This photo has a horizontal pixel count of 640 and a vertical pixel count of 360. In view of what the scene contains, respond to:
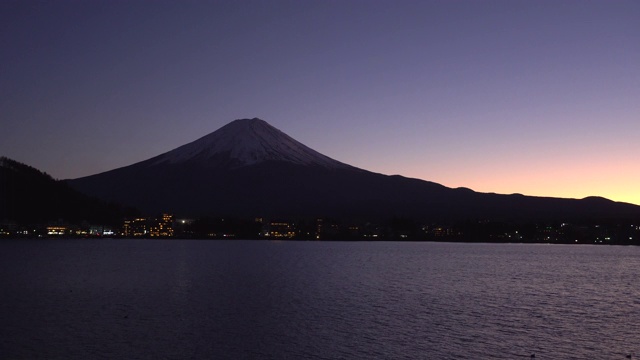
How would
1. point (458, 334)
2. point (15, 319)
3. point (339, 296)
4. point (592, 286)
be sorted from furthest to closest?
point (592, 286) < point (339, 296) < point (15, 319) < point (458, 334)

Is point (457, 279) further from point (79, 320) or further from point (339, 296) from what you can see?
point (79, 320)

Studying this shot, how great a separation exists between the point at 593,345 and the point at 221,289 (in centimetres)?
3086

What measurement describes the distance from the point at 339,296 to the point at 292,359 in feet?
73.9

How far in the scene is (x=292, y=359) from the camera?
26672 millimetres

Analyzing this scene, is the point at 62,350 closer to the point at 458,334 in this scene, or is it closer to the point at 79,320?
the point at 79,320

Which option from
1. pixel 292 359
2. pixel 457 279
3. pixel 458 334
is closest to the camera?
pixel 292 359

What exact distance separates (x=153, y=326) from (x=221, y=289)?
19.9 m

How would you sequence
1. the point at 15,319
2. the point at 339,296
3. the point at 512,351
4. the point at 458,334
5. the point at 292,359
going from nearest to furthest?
the point at 292,359
the point at 512,351
the point at 458,334
the point at 15,319
the point at 339,296

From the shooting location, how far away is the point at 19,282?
56281 mm

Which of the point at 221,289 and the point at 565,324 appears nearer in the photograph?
the point at 565,324

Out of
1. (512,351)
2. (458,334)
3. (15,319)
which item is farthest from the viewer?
(15,319)

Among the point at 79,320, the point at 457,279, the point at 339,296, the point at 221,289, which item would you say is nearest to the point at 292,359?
the point at 79,320

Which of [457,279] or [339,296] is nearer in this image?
[339,296]

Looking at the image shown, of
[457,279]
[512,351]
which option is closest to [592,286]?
[457,279]
